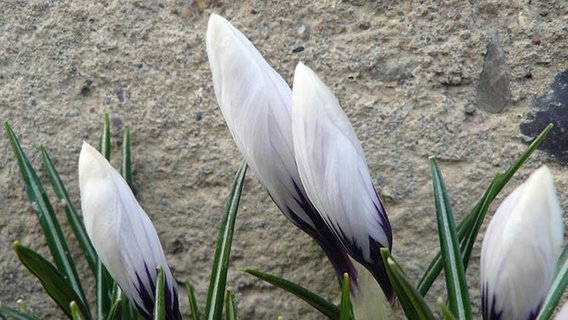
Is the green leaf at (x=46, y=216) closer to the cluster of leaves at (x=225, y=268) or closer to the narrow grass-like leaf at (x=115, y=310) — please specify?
the cluster of leaves at (x=225, y=268)

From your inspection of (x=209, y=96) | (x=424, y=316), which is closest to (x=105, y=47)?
(x=209, y=96)

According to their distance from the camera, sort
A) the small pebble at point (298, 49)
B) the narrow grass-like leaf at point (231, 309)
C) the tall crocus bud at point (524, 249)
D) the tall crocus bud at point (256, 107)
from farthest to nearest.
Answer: the small pebble at point (298, 49), the narrow grass-like leaf at point (231, 309), the tall crocus bud at point (256, 107), the tall crocus bud at point (524, 249)

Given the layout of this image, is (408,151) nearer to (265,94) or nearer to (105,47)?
(265,94)

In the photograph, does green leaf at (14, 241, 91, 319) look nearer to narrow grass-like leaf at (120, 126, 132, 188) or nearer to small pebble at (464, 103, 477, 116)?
narrow grass-like leaf at (120, 126, 132, 188)

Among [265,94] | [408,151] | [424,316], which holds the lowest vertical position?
[424,316]

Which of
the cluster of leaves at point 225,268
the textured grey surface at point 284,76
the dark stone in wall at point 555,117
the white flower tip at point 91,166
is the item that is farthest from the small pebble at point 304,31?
the white flower tip at point 91,166

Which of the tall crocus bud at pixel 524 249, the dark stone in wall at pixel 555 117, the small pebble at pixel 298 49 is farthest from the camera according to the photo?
the small pebble at pixel 298 49

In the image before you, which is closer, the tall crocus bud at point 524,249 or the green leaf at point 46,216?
the tall crocus bud at point 524,249

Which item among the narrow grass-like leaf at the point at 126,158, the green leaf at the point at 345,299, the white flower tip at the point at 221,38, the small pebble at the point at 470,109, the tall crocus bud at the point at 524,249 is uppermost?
the white flower tip at the point at 221,38
